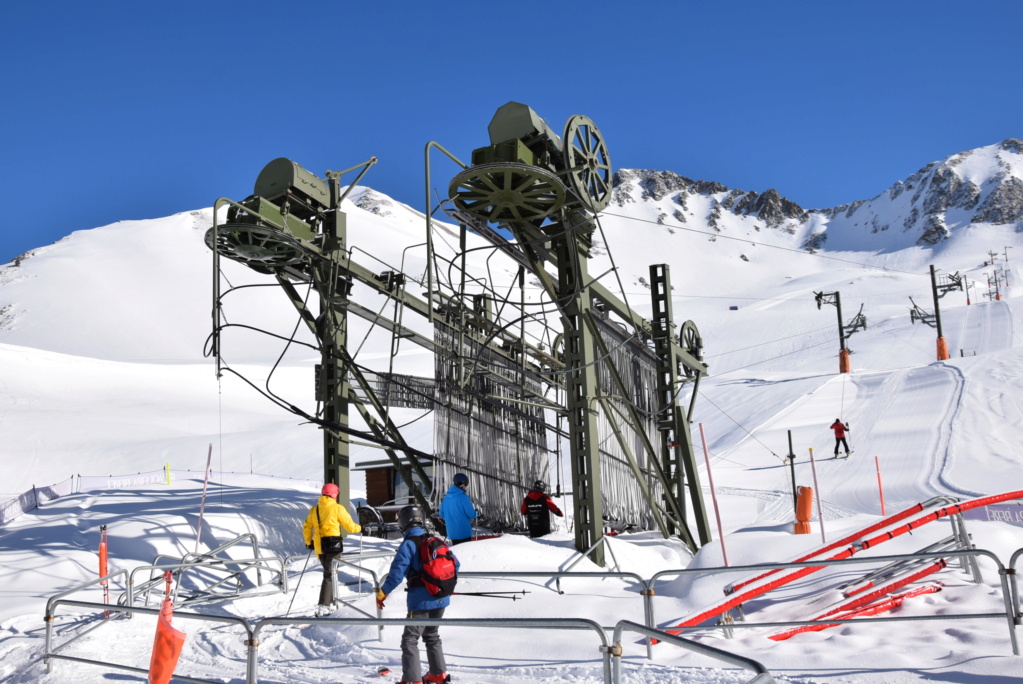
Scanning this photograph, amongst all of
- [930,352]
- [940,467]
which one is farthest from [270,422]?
[930,352]

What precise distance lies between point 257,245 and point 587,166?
5.94 meters

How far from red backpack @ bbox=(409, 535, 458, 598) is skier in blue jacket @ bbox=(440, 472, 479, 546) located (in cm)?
565

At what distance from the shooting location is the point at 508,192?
12.0m

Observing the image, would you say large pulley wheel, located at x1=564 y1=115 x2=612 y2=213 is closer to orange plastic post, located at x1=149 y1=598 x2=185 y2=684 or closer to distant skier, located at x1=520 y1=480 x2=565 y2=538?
distant skier, located at x1=520 y1=480 x2=565 y2=538

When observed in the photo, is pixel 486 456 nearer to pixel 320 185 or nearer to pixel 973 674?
pixel 320 185

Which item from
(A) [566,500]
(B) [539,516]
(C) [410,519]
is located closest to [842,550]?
(C) [410,519]

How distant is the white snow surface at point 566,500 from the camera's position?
7.53 metres

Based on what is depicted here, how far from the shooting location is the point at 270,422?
129ft

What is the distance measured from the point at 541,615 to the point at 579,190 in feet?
20.0

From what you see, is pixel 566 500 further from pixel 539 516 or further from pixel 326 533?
pixel 326 533

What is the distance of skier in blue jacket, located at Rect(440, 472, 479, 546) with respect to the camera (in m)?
12.8

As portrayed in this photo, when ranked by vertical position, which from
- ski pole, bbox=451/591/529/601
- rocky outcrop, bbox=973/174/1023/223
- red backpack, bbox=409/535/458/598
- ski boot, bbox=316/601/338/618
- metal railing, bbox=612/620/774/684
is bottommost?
ski boot, bbox=316/601/338/618

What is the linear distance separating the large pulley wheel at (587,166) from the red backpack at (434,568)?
6.53 metres

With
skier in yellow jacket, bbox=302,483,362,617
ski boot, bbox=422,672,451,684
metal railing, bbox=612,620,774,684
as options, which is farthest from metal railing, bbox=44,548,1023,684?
skier in yellow jacket, bbox=302,483,362,617
